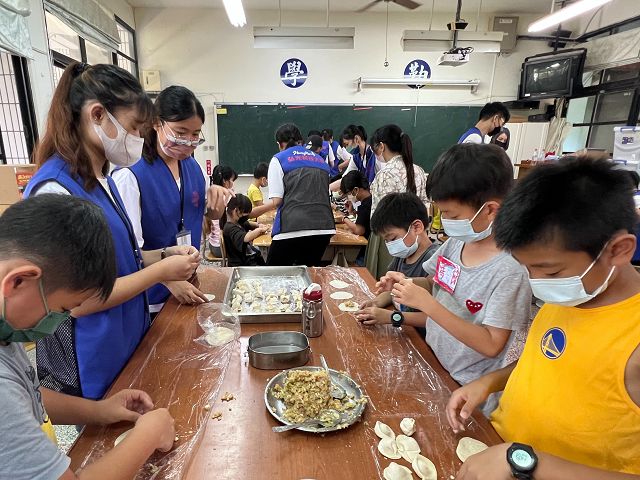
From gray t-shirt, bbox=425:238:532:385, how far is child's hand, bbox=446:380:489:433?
211 mm

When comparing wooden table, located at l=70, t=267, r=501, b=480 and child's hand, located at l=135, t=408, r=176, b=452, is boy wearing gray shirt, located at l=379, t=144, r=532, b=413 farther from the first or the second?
child's hand, located at l=135, t=408, r=176, b=452

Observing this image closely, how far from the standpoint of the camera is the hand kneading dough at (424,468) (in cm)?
84

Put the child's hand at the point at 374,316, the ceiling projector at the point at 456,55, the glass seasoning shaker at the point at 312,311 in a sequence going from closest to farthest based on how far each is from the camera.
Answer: the glass seasoning shaker at the point at 312,311, the child's hand at the point at 374,316, the ceiling projector at the point at 456,55

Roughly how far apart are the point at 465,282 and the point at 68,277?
1.19 m

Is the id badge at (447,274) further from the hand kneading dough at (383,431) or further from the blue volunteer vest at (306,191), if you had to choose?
the blue volunteer vest at (306,191)

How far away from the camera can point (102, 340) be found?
1.14 metres

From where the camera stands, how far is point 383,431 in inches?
37.5

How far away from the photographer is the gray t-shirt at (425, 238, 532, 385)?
1.13 meters

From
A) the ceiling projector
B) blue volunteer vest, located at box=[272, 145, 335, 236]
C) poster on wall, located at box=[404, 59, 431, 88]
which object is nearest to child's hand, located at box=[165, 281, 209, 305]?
blue volunteer vest, located at box=[272, 145, 335, 236]

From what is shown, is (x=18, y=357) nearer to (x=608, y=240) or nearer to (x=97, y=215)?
(x=97, y=215)

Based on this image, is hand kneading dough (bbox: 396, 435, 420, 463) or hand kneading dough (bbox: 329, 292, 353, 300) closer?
hand kneading dough (bbox: 396, 435, 420, 463)

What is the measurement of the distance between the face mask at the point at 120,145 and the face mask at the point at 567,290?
54.2 inches

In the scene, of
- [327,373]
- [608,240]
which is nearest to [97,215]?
[327,373]

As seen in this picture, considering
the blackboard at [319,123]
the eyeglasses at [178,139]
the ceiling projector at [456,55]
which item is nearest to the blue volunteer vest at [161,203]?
the eyeglasses at [178,139]
